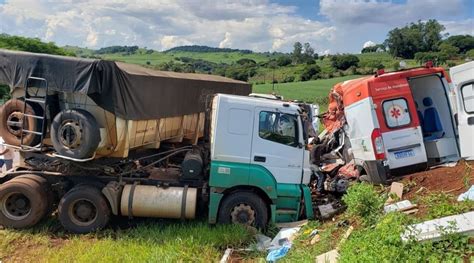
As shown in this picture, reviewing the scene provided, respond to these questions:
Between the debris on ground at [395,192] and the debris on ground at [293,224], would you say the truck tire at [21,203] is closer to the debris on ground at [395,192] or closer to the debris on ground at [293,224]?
the debris on ground at [293,224]

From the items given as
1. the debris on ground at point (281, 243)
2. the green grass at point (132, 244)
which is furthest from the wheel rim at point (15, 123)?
the debris on ground at point (281, 243)

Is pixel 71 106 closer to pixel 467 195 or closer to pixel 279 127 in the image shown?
pixel 279 127

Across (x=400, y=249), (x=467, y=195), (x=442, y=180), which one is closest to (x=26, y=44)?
(x=442, y=180)

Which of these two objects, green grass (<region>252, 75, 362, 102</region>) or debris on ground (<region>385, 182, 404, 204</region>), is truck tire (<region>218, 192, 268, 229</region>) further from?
green grass (<region>252, 75, 362, 102</region>)

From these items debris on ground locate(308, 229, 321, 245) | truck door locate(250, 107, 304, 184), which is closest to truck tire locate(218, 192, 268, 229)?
truck door locate(250, 107, 304, 184)

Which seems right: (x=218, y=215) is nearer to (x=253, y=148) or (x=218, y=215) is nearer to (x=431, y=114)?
(x=253, y=148)

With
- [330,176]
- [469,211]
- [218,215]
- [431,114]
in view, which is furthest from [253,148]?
[431,114]

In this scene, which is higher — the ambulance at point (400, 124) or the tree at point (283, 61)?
the tree at point (283, 61)

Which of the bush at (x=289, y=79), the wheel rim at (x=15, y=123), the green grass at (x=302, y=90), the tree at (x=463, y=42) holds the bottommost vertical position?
the wheel rim at (x=15, y=123)

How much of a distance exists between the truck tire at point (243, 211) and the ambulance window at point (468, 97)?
14.1 feet

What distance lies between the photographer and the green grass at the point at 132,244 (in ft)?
21.6

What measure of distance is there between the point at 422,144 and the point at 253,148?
3.74m

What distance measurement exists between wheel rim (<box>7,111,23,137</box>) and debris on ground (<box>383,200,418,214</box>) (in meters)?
6.50

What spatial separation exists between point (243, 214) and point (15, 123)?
14.7 feet
